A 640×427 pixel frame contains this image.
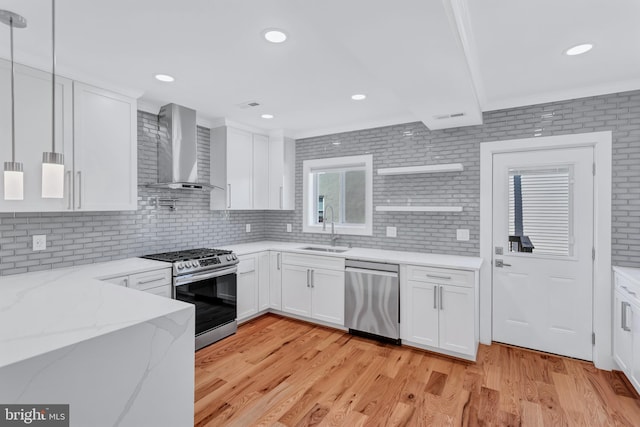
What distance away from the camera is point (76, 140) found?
8.82 feet

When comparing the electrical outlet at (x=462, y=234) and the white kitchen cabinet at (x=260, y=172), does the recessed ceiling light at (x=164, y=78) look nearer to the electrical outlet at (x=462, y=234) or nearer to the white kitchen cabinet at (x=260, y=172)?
the white kitchen cabinet at (x=260, y=172)

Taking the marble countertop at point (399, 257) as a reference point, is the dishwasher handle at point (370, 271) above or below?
below

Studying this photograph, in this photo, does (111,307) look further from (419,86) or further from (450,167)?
(450,167)

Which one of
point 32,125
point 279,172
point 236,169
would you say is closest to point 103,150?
point 32,125

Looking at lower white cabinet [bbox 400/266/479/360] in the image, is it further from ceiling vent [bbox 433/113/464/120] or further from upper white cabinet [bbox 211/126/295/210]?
upper white cabinet [bbox 211/126/295/210]

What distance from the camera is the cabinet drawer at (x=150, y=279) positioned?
2.77m

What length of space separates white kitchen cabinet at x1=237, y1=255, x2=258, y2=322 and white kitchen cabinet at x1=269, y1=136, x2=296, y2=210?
1.00 metres

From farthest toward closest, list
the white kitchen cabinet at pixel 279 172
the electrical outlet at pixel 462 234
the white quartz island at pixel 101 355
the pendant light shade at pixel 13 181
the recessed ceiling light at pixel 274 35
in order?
the white kitchen cabinet at pixel 279 172
the electrical outlet at pixel 462 234
the recessed ceiling light at pixel 274 35
the pendant light shade at pixel 13 181
the white quartz island at pixel 101 355

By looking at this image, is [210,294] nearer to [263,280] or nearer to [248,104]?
[263,280]

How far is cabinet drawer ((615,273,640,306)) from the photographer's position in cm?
241

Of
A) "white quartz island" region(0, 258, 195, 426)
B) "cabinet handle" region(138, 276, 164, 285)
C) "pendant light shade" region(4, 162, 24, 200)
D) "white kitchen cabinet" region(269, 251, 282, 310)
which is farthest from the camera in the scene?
"white kitchen cabinet" region(269, 251, 282, 310)

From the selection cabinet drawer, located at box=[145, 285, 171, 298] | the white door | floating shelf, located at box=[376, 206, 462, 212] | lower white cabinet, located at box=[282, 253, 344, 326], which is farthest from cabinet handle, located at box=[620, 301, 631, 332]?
cabinet drawer, located at box=[145, 285, 171, 298]

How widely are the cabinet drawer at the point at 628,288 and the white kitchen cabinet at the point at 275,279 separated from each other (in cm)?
342

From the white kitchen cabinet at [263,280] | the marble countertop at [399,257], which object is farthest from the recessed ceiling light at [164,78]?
the white kitchen cabinet at [263,280]
